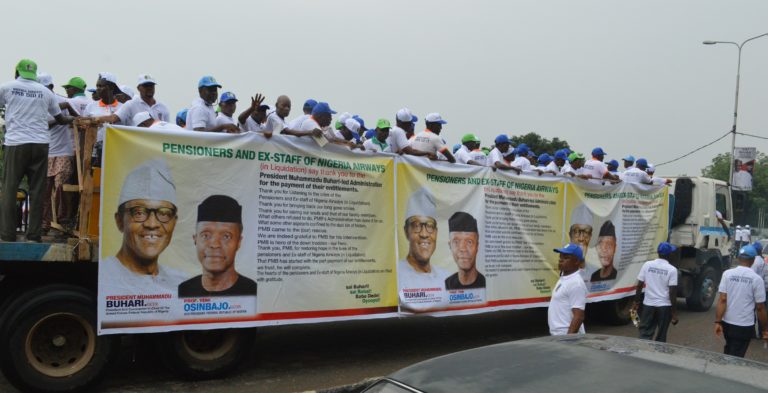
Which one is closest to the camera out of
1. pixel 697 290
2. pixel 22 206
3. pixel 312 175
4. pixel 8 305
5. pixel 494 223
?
pixel 8 305

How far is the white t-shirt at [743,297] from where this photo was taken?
22.7ft

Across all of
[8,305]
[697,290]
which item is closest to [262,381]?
[8,305]

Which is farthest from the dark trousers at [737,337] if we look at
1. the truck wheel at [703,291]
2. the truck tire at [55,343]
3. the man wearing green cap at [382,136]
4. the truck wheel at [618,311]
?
the truck tire at [55,343]

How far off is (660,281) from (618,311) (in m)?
2.95

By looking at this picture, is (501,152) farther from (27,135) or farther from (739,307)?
(27,135)

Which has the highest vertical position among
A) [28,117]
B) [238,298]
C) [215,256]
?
[28,117]

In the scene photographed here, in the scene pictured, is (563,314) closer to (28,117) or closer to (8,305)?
(8,305)

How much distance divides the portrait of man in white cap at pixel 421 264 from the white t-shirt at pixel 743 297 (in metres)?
3.27

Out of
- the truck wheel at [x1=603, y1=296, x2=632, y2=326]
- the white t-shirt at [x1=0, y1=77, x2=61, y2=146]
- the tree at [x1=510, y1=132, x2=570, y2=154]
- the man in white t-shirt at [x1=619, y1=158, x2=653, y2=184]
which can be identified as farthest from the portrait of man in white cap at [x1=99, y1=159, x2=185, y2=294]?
the tree at [x1=510, y1=132, x2=570, y2=154]

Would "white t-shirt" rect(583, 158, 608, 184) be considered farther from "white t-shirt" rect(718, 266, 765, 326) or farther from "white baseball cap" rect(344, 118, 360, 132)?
"white baseball cap" rect(344, 118, 360, 132)

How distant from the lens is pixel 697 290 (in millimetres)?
12266

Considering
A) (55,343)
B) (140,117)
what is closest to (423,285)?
(140,117)

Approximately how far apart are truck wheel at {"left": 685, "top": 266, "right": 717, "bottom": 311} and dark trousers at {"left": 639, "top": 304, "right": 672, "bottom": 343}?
5044 mm

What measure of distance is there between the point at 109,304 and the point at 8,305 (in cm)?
75
